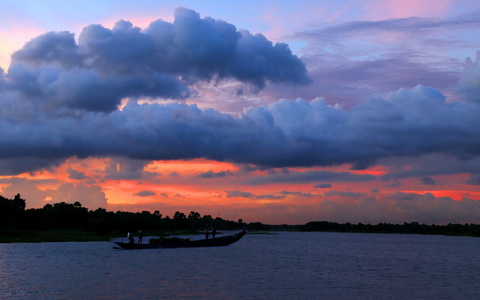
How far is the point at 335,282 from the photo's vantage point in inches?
2039

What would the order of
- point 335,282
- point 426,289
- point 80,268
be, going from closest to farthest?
point 426,289 < point 335,282 < point 80,268

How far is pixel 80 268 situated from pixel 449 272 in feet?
165

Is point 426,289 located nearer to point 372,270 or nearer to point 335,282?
point 335,282

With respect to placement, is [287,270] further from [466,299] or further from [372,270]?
[466,299]

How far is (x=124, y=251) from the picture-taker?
94.4 metres

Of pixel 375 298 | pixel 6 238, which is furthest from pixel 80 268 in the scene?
pixel 6 238

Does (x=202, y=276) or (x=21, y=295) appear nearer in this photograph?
(x=21, y=295)

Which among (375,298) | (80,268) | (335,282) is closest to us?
(375,298)

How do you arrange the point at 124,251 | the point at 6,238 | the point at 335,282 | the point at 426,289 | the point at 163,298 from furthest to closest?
the point at 6,238 < the point at 124,251 < the point at 335,282 < the point at 426,289 < the point at 163,298

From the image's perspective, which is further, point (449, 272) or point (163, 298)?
point (449, 272)

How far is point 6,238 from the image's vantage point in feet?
415

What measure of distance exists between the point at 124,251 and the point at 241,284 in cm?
5192

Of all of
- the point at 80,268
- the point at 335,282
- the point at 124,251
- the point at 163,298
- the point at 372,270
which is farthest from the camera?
the point at 124,251

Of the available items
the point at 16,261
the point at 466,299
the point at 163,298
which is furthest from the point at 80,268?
the point at 466,299
